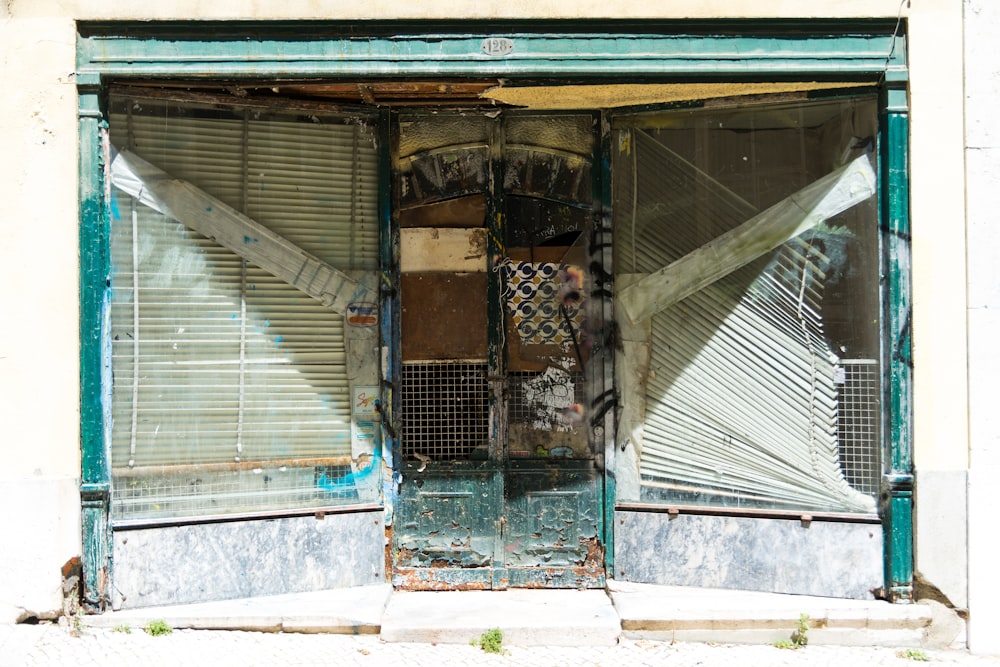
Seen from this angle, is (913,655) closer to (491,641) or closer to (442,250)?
(491,641)

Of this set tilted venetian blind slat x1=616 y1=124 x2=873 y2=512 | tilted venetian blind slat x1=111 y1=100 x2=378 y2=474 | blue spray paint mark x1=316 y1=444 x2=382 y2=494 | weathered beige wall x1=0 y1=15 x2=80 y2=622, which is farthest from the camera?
blue spray paint mark x1=316 y1=444 x2=382 y2=494

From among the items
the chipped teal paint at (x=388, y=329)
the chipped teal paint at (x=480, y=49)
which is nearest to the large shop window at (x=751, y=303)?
the chipped teal paint at (x=480, y=49)

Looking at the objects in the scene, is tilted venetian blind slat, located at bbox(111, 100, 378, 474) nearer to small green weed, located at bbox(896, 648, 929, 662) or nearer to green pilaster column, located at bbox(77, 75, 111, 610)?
green pilaster column, located at bbox(77, 75, 111, 610)

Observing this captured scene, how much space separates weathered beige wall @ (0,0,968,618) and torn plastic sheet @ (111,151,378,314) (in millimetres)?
389

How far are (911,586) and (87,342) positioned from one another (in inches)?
207

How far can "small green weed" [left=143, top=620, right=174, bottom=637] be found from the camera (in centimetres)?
493

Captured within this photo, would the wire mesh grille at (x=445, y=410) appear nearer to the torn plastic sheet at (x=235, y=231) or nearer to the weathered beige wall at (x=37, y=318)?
the torn plastic sheet at (x=235, y=231)

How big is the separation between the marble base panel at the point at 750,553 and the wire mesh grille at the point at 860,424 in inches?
12.3

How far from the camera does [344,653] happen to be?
4793mm

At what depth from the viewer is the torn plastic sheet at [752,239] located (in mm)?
5250

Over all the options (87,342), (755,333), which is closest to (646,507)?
(755,333)

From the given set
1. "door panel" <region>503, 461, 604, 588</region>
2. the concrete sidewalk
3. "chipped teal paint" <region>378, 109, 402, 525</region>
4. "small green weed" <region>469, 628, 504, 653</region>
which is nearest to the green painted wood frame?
the concrete sidewalk

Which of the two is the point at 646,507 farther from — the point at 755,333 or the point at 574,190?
the point at 574,190

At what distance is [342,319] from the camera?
18.5 feet
